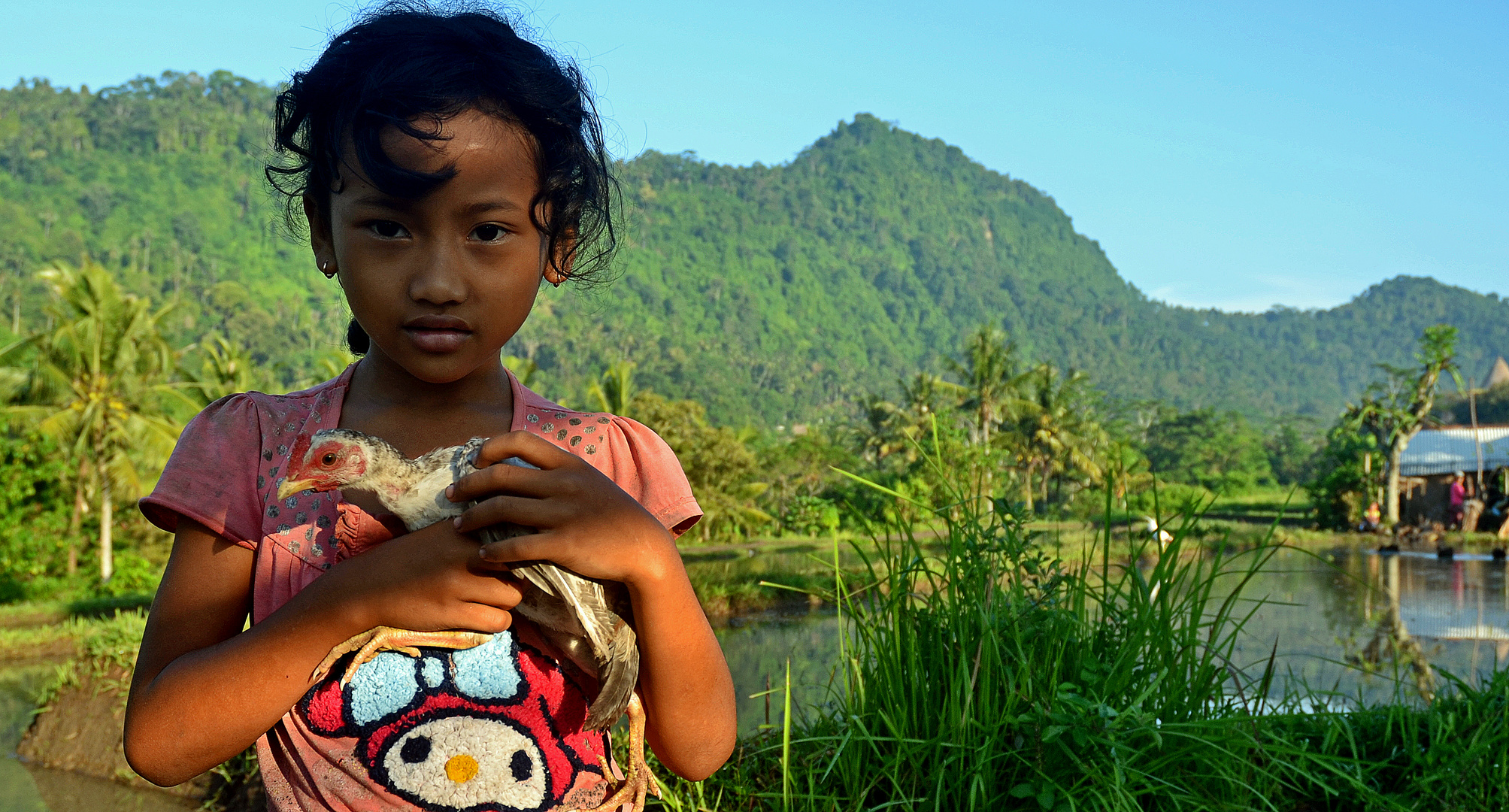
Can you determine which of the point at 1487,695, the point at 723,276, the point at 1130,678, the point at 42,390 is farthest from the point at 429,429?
the point at 723,276

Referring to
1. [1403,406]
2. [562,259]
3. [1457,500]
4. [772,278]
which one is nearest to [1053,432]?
[1403,406]

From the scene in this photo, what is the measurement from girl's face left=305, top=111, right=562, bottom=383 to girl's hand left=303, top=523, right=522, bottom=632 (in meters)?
0.19

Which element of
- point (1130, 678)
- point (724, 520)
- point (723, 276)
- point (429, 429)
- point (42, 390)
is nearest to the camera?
point (429, 429)

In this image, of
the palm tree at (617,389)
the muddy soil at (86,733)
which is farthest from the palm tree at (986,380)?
the muddy soil at (86,733)

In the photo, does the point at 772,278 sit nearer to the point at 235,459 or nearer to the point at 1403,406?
the point at 1403,406

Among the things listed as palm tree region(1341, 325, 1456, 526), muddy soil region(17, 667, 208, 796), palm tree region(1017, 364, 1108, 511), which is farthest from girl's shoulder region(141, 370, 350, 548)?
palm tree region(1017, 364, 1108, 511)

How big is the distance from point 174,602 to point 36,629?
1519 cm

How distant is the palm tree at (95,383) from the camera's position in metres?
16.5

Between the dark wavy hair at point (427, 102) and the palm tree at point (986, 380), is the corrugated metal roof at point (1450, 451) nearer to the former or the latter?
the palm tree at point (986, 380)

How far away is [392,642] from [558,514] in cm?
24

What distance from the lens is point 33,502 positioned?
17656 millimetres

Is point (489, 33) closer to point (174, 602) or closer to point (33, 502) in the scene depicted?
point (174, 602)

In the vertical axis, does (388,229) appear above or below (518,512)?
above

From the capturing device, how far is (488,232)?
38.4 inches
